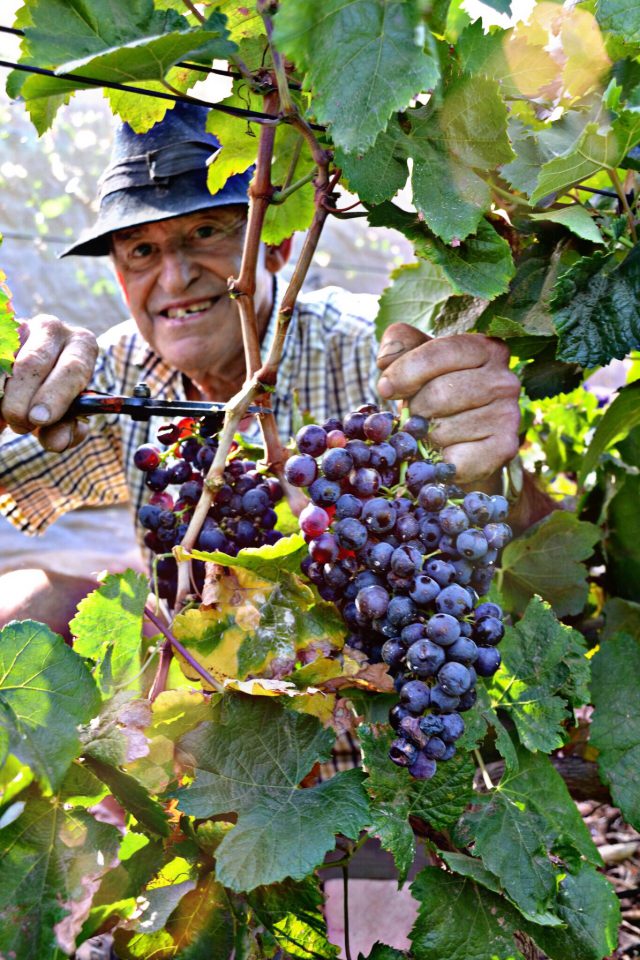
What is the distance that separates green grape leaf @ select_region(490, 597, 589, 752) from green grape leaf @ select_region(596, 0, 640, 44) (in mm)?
596

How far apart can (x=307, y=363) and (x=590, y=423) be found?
100 centimetres

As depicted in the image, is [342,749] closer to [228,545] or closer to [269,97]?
[228,545]

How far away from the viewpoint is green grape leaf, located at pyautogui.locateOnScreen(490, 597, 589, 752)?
91 centimetres


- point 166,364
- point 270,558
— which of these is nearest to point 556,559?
point 270,558

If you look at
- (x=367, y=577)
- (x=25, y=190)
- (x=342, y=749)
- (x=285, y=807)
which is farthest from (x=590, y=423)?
(x=25, y=190)

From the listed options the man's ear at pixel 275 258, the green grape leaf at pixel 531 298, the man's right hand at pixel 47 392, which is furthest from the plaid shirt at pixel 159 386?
the green grape leaf at pixel 531 298

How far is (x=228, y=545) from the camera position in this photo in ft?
3.23

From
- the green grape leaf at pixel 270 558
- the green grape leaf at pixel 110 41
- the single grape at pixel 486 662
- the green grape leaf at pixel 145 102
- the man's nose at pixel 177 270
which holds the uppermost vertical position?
the green grape leaf at pixel 110 41

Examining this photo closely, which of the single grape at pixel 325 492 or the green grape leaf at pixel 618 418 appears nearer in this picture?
the single grape at pixel 325 492

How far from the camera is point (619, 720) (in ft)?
3.39

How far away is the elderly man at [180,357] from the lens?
106 centimetres

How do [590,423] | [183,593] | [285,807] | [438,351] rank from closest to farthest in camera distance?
1. [285,807]
2. [183,593]
3. [438,351]
4. [590,423]

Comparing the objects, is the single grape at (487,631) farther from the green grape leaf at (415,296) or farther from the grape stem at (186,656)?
the green grape leaf at (415,296)

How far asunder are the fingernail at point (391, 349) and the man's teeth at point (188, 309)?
1005 mm
